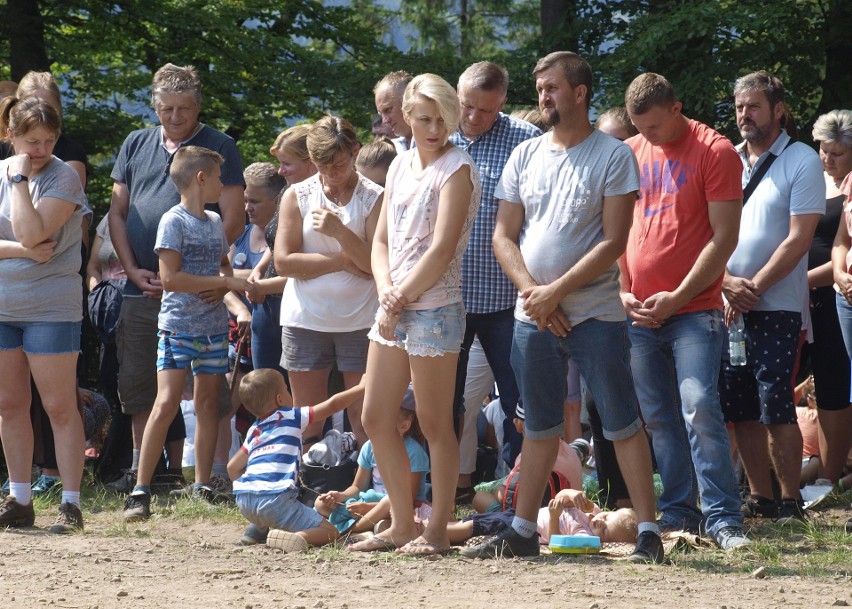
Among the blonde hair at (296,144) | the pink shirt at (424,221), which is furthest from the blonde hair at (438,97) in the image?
the blonde hair at (296,144)

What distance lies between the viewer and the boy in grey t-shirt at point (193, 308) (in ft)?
21.9

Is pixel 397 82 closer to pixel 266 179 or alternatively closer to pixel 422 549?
A: pixel 266 179

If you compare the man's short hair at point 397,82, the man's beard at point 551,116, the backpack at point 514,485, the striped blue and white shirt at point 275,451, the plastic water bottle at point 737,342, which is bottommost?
the backpack at point 514,485

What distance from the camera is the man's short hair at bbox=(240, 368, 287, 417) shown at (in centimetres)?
570

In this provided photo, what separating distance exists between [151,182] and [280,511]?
2.67 meters

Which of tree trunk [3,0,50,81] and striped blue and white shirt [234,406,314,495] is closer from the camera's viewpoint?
striped blue and white shirt [234,406,314,495]

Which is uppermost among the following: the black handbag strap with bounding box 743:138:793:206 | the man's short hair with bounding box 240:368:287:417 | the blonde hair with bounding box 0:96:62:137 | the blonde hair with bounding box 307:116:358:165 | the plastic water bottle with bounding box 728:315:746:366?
the blonde hair with bounding box 0:96:62:137

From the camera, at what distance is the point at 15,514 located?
6.16m

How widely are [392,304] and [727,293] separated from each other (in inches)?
81.5

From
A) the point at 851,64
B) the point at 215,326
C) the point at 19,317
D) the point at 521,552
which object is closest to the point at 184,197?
the point at 215,326

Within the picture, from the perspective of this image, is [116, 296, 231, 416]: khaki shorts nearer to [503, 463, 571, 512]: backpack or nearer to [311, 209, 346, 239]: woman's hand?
[311, 209, 346, 239]: woman's hand

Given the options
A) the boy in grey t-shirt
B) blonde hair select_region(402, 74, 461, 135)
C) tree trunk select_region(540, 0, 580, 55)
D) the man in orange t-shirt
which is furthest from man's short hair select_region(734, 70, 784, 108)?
tree trunk select_region(540, 0, 580, 55)

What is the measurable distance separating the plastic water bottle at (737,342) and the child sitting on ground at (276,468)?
6.56 ft

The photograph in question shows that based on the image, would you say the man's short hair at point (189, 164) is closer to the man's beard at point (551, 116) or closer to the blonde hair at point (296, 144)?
the blonde hair at point (296, 144)
